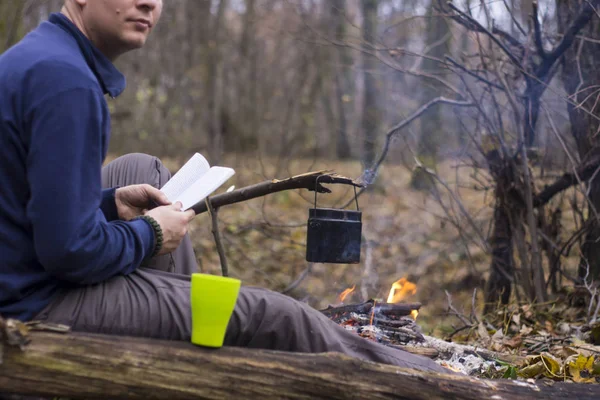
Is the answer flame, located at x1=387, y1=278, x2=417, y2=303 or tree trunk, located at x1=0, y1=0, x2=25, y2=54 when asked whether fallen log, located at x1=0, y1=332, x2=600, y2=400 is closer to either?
flame, located at x1=387, y1=278, x2=417, y2=303

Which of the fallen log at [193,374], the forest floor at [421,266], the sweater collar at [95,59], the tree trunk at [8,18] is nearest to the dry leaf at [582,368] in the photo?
the forest floor at [421,266]

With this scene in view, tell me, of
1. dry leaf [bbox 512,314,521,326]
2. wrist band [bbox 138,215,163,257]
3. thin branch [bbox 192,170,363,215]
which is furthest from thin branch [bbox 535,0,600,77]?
wrist band [bbox 138,215,163,257]

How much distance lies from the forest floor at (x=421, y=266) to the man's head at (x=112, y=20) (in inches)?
49.0

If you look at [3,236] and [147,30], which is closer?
[3,236]

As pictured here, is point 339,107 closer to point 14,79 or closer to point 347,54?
point 347,54

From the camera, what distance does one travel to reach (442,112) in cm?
1411

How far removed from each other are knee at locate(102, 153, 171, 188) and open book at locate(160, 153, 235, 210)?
0.90 feet

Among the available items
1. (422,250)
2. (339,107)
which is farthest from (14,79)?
(339,107)

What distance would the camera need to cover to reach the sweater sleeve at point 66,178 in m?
2.13

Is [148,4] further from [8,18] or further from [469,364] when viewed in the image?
[8,18]

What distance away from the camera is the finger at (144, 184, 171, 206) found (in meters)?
2.79

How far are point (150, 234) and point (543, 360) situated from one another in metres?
1.90

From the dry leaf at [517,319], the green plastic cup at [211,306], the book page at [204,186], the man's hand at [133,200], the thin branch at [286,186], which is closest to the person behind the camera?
the green plastic cup at [211,306]

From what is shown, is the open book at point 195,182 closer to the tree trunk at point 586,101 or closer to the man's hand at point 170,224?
the man's hand at point 170,224
